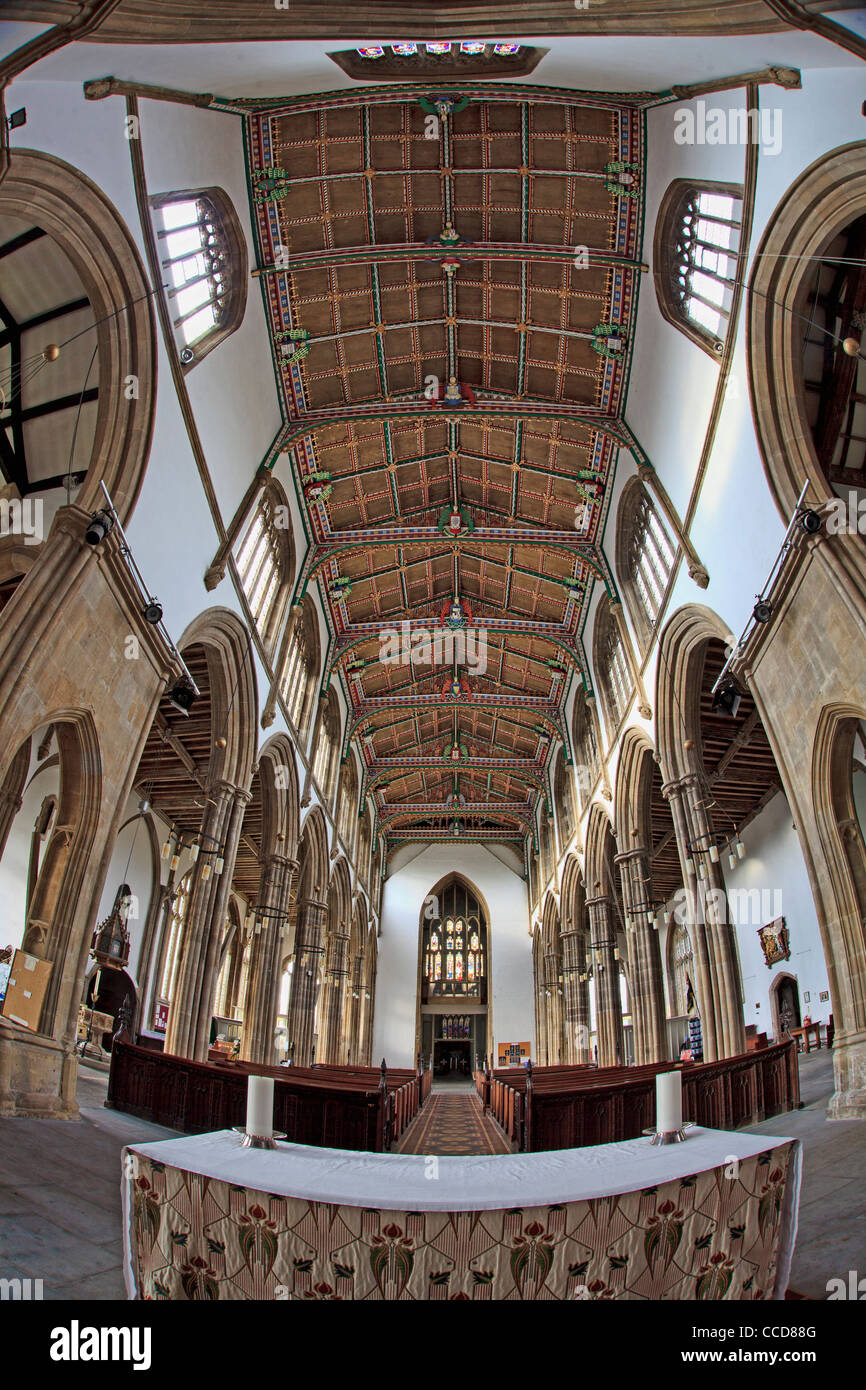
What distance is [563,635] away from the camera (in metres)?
19.6

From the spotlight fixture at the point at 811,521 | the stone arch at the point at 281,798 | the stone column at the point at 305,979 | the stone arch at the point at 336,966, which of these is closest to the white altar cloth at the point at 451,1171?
the spotlight fixture at the point at 811,521

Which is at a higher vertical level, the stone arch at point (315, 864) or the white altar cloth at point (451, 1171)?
the stone arch at point (315, 864)

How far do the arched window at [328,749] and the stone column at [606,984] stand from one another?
816 centimetres

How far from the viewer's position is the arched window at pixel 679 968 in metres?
23.9

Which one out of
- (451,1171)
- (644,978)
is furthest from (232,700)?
(451,1171)

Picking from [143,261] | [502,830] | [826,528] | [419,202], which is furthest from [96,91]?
[502,830]

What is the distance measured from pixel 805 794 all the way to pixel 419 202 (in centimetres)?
1117

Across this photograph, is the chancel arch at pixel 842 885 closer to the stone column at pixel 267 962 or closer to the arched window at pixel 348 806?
the stone column at pixel 267 962

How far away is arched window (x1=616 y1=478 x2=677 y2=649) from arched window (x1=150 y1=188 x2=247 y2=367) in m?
8.01

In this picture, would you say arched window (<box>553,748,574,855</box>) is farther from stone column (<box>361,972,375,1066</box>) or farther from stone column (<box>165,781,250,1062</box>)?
stone column (<box>165,781,250,1062</box>)

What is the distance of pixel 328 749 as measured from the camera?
71.4 ft

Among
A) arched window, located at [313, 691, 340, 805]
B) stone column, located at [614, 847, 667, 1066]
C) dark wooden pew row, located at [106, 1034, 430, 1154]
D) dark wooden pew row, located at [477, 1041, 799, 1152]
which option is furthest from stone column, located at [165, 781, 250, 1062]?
stone column, located at [614, 847, 667, 1066]

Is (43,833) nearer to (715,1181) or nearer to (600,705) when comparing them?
(600,705)

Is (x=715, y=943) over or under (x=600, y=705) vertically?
under
